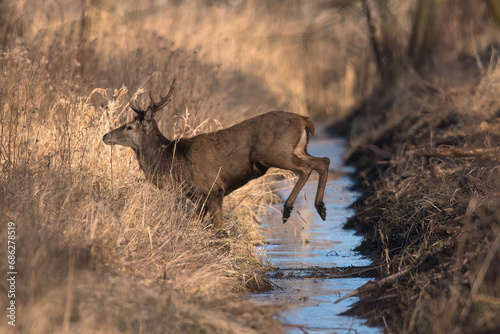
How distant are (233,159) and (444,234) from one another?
2.94 metres

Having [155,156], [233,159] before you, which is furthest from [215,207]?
[155,156]

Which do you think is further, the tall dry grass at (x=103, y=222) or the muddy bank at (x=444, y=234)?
the muddy bank at (x=444, y=234)

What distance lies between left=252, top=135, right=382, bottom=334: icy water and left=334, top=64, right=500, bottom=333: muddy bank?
10.3 inches

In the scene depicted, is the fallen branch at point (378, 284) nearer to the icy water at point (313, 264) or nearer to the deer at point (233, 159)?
the icy water at point (313, 264)

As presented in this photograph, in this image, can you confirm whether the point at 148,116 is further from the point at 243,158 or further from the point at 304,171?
the point at 304,171

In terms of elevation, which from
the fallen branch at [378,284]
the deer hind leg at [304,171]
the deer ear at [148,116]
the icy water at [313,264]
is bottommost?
the icy water at [313,264]

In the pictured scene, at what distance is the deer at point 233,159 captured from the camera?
1001 cm

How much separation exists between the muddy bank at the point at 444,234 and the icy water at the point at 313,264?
26 centimetres

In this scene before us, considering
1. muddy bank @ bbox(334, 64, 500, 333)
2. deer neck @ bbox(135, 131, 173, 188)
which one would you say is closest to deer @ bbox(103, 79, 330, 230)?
deer neck @ bbox(135, 131, 173, 188)

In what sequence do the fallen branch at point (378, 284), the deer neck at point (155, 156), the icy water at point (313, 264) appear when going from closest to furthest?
1. the icy water at point (313, 264)
2. the fallen branch at point (378, 284)
3. the deer neck at point (155, 156)

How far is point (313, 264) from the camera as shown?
981cm

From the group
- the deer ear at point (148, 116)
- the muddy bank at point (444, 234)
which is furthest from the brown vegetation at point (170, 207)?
the deer ear at point (148, 116)

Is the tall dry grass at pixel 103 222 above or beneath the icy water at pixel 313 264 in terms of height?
above

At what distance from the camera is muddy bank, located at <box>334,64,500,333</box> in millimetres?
6262
